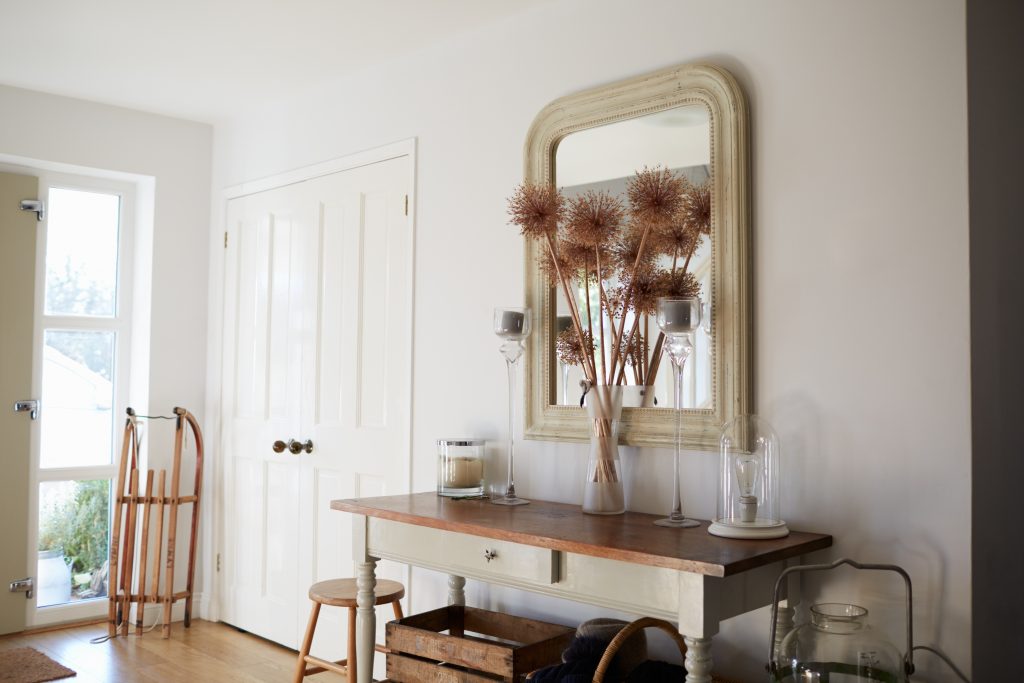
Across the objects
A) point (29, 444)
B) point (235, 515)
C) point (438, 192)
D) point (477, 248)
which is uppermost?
point (438, 192)

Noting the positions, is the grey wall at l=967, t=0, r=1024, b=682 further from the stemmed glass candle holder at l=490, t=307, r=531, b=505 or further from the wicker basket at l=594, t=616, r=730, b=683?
the stemmed glass candle holder at l=490, t=307, r=531, b=505

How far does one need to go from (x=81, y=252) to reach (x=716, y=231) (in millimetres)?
3237

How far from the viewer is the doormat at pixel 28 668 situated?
11.2ft

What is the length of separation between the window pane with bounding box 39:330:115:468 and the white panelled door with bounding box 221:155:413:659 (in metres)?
0.61

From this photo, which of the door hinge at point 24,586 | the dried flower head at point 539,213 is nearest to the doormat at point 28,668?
the door hinge at point 24,586

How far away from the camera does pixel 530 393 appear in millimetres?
2887

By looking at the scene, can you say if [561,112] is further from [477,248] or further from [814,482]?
[814,482]

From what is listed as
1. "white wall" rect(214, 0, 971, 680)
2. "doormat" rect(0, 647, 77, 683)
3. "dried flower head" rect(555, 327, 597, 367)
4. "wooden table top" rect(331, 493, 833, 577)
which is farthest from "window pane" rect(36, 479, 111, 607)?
"dried flower head" rect(555, 327, 597, 367)

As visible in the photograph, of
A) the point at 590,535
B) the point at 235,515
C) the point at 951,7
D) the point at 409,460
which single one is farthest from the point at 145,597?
the point at 951,7

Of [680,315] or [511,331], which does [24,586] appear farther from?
[680,315]

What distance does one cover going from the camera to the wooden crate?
2428 millimetres

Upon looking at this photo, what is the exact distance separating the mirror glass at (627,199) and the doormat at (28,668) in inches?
90.6

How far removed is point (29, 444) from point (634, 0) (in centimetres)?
329

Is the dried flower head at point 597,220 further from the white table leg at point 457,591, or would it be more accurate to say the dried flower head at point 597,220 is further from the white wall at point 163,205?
the white wall at point 163,205
